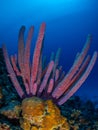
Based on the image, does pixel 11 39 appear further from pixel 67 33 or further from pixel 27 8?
pixel 67 33

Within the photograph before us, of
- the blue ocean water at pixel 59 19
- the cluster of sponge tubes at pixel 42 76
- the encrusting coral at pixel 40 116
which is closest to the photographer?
the encrusting coral at pixel 40 116

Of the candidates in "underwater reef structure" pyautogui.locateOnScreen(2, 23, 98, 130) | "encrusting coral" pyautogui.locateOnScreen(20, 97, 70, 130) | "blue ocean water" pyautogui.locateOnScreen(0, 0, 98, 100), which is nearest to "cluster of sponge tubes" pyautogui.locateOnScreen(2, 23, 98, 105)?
"underwater reef structure" pyautogui.locateOnScreen(2, 23, 98, 130)

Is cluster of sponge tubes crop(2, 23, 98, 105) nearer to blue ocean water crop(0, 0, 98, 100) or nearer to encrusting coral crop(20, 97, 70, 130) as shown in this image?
encrusting coral crop(20, 97, 70, 130)

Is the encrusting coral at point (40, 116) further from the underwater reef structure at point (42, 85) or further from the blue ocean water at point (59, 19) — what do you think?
the blue ocean water at point (59, 19)

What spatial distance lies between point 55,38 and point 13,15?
305 inches

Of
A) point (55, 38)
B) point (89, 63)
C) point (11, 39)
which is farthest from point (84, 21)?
point (89, 63)

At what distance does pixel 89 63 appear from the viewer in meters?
3.64

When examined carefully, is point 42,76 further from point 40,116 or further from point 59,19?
point 59,19

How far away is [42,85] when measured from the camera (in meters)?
3.44

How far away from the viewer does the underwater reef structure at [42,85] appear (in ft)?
9.48

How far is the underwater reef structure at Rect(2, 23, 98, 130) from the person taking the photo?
9.48ft

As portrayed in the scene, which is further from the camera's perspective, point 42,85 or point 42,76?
point 42,76

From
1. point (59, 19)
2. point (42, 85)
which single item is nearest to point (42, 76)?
point (42, 85)

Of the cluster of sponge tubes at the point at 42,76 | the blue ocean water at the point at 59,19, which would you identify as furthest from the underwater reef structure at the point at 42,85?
the blue ocean water at the point at 59,19
